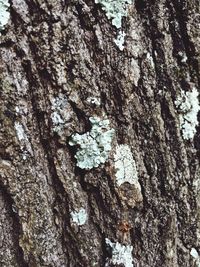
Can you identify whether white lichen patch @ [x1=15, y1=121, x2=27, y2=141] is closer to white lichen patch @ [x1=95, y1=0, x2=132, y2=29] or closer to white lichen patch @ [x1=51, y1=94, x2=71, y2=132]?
white lichen patch @ [x1=51, y1=94, x2=71, y2=132]

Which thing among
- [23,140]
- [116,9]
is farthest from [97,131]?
[116,9]

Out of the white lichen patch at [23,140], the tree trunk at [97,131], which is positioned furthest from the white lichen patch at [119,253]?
the white lichen patch at [23,140]

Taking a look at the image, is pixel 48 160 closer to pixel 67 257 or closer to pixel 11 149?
pixel 11 149

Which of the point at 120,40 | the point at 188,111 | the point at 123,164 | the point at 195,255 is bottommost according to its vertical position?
the point at 195,255

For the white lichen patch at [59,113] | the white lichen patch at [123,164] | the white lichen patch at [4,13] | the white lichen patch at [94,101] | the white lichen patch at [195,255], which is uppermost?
the white lichen patch at [4,13]

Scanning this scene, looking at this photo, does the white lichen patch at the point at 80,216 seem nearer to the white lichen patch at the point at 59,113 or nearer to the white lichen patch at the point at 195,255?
the white lichen patch at the point at 59,113

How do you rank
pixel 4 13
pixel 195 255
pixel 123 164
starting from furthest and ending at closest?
pixel 195 255 → pixel 123 164 → pixel 4 13

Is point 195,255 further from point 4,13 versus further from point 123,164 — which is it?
point 4,13
